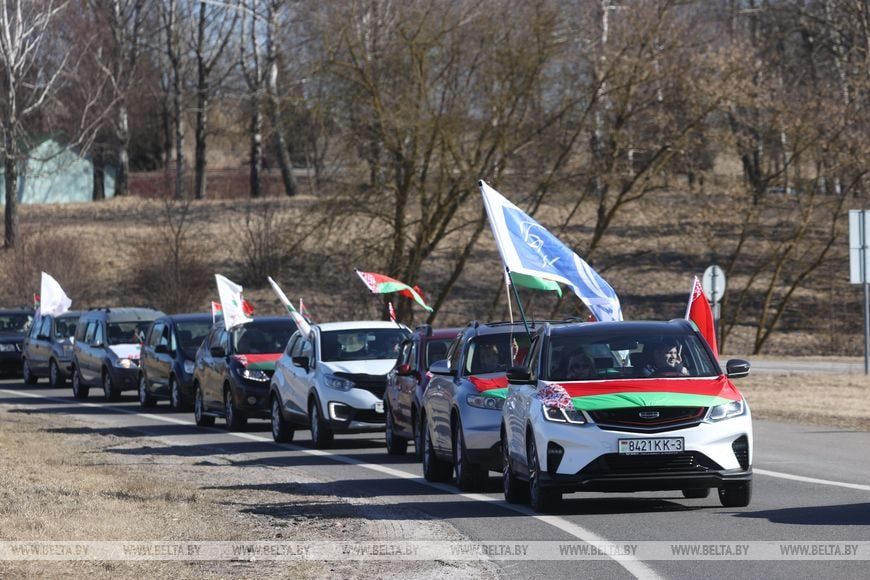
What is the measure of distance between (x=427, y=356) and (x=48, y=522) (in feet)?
23.5

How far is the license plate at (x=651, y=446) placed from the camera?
11727mm

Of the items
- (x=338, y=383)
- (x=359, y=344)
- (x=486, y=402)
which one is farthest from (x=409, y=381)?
(x=486, y=402)

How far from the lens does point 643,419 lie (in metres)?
11.8

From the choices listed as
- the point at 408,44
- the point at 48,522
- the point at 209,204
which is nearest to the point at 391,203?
the point at 408,44

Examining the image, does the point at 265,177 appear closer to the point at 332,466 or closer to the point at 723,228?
the point at 723,228

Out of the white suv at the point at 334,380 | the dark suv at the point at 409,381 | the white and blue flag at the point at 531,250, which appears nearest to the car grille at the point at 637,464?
the white and blue flag at the point at 531,250

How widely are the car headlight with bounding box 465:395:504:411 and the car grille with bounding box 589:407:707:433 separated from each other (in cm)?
243

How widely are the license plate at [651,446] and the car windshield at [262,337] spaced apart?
1295cm

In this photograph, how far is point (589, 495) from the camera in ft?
45.6

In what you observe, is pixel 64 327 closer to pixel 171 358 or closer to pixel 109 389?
pixel 109 389

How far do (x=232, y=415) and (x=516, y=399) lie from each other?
425 inches

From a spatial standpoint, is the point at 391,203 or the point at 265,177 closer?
the point at 391,203

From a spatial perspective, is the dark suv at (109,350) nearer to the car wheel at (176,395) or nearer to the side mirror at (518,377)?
the car wheel at (176,395)

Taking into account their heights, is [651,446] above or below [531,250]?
below
